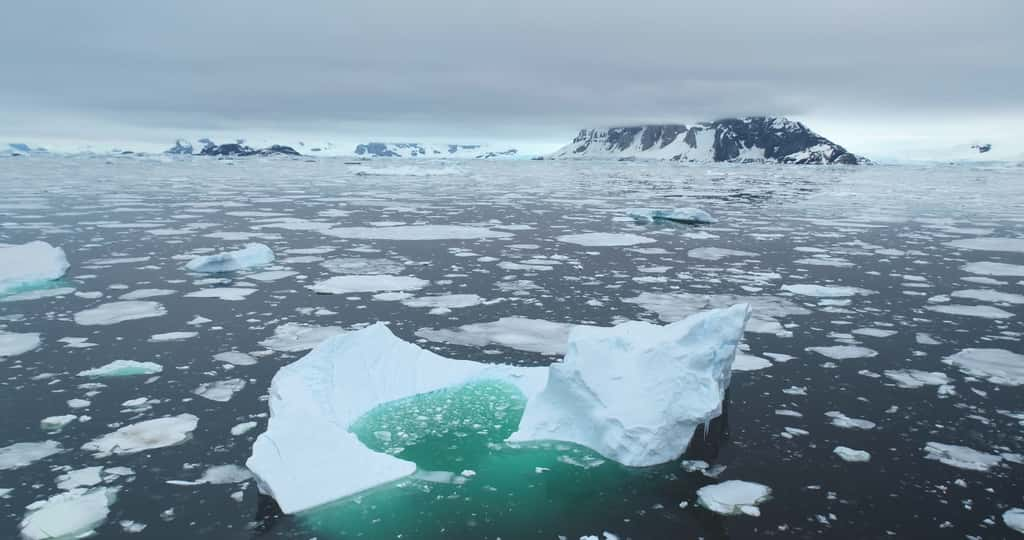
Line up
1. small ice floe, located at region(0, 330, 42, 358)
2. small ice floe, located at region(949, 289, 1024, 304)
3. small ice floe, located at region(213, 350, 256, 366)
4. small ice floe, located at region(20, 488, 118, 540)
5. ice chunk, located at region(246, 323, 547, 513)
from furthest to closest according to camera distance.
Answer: small ice floe, located at region(949, 289, 1024, 304) < small ice floe, located at region(0, 330, 42, 358) < small ice floe, located at region(213, 350, 256, 366) < ice chunk, located at region(246, 323, 547, 513) < small ice floe, located at region(20, 488, 118, 540)

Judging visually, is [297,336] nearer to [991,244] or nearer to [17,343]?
[17,343]

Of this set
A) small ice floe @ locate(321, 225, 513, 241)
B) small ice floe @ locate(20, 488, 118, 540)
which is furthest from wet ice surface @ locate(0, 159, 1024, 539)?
small ice floe @ locate(321, 225, 513, 241)

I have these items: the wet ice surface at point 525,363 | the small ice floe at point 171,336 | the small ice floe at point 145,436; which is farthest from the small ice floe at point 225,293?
the small ice floe at point 145,436

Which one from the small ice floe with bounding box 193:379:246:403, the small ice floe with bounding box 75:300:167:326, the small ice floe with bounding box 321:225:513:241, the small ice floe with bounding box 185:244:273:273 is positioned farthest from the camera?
the small ice floe with bounding box 321:225:513:241

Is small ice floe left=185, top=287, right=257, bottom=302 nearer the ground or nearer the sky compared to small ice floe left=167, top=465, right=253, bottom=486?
nearer the sky

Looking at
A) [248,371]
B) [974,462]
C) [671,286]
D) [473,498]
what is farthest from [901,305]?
[248,371]

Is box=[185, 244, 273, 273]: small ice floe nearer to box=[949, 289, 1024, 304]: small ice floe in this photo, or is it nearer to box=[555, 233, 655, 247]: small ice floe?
box=[555, 233, 655, 247]: small ice floe

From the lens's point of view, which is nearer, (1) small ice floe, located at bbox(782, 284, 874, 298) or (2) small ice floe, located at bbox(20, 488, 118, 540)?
(2) small ice floe, located at bbox(20, 488, 118, 540)

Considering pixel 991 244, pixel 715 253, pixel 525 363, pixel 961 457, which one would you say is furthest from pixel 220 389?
pixel 991 244
